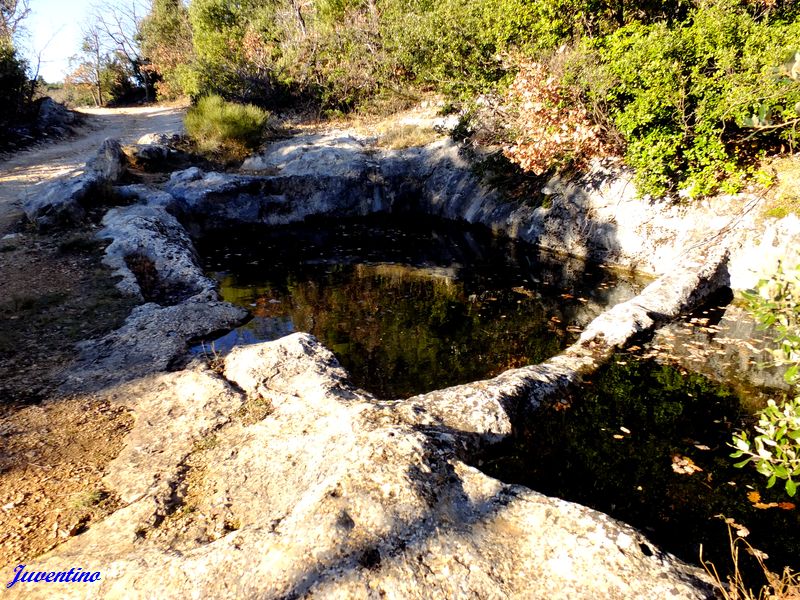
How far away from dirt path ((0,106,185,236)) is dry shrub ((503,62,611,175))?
1084 cm

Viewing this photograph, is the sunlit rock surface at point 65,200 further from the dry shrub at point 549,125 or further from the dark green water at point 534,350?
the dry shrub at point 549,125

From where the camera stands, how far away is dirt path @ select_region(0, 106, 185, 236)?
1161 cm

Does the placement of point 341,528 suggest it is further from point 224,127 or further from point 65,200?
point 224,127

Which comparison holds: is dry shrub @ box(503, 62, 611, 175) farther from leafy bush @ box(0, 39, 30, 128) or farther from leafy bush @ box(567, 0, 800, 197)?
leafy bush @ box(0, 39, 30, 128)

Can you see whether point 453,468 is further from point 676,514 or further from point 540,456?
point 676,514

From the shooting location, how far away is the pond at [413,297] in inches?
258

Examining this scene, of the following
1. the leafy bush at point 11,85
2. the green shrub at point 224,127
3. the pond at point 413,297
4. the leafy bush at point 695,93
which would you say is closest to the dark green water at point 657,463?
the pond at point 413,297

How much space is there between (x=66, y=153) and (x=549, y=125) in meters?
15.4

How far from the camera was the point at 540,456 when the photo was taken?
436 cm

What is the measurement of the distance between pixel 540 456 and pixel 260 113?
1543cm

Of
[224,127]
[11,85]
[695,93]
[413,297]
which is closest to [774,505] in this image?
[413,297]

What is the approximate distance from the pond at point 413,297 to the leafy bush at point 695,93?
2268 millimetres

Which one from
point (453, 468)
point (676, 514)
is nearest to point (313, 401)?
point (453, 468)

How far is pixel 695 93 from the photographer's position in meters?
8.03
